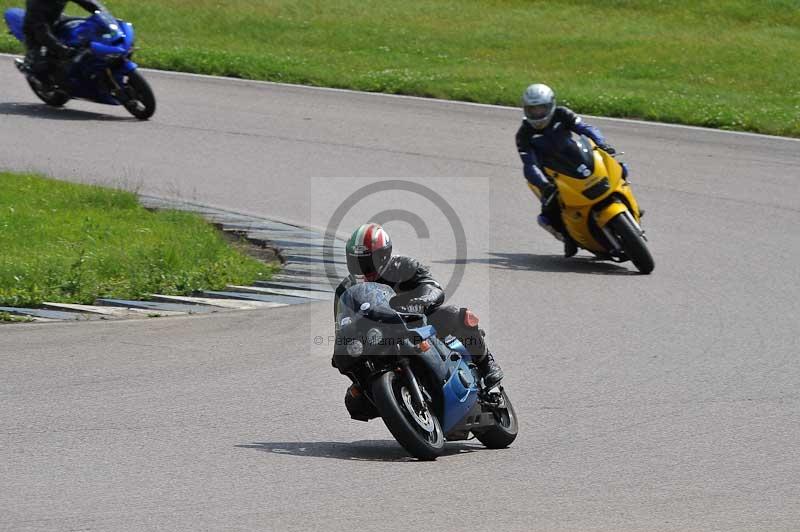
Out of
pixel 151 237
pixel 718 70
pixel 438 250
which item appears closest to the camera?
pixel 151 237

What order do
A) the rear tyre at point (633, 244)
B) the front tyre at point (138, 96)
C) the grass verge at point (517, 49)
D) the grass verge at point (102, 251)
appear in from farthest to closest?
1. the grass verge at point (517, 49)
2. the front tyre at point (138, 96)
3. the rear tyre at point (633, 244)
4. the grass verge at point (102, 251)

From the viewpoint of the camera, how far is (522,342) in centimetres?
1066

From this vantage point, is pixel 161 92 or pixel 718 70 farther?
pixel 718 70

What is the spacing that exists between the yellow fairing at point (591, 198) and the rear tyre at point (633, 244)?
7.0 inches

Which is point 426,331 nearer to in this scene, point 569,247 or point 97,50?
point 569,247

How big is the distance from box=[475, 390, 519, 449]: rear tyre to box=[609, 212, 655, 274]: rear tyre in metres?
5.53

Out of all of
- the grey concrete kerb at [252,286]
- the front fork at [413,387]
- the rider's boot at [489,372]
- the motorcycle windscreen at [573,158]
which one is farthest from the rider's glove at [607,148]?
the front fork at [413,387]

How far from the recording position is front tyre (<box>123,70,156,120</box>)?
65.0 feet

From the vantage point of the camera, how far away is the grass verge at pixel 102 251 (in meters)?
11.7

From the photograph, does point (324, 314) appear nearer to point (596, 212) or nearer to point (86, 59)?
point (596, 212)

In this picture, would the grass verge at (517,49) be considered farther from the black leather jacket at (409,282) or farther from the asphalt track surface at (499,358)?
the black leather jacket at (409,282)

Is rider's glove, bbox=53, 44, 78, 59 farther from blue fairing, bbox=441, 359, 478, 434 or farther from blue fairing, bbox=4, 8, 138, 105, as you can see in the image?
blue fairing, bbox=441, 359, 478, 434

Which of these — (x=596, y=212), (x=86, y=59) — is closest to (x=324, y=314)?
(x=596, y=212)

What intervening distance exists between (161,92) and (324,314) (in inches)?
469
